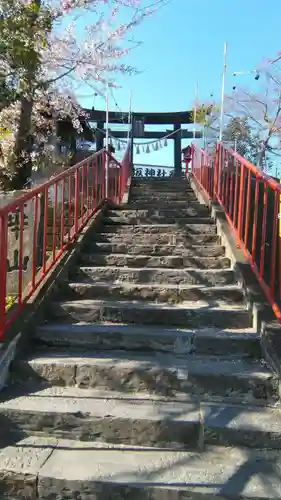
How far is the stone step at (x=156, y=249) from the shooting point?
15.6ft

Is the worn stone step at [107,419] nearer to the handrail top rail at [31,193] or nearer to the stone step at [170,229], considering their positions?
the handrail top rail at [31,193]

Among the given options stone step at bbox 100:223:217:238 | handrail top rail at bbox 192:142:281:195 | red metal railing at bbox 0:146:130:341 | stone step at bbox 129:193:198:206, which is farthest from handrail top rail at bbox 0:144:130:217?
stone step at bbox 129:193:198:206

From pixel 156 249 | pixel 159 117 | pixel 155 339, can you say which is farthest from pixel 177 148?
pixel 155 339

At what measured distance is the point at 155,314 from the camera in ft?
11.4

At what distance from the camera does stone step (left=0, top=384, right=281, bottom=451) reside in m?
2.40

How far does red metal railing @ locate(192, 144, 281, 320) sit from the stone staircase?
334mm

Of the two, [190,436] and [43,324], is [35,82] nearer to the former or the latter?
[43,324]

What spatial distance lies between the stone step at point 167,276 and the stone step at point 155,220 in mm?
1631

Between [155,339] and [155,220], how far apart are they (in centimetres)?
298

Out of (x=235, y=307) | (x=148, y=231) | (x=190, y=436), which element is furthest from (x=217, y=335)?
(x=148, y=231)

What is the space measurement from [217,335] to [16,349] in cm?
153

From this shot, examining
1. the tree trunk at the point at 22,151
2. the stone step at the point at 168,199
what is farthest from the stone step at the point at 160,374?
the stone step at the point at 168,199

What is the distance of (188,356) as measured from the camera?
3117 mm

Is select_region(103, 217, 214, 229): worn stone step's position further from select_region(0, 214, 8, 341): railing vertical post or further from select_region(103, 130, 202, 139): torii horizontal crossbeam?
select_region(103, 130, 202, 139): torii horizontal crossbeam
